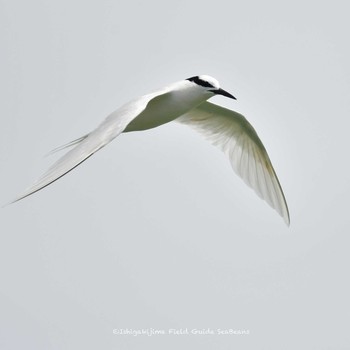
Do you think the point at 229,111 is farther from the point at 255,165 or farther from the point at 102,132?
the point at 102,132

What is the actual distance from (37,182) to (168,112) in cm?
378

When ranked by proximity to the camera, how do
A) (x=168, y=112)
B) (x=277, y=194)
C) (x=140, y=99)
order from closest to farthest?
(x=140, y=99)
(x=168, y=112)
(x=277, y=194)


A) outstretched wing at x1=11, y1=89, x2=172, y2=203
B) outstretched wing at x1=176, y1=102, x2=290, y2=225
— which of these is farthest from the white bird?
outstretched wing at x1=11, y1=89, x2=172, y2=203

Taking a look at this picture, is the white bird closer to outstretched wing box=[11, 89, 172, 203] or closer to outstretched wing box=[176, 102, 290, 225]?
outstretched wing box=[176, 102, 290, 225]

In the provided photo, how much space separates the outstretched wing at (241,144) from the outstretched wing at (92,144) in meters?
4.03

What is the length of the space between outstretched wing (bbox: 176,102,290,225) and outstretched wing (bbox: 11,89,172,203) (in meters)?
4.03

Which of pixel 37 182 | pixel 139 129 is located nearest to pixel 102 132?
pixel 37 182

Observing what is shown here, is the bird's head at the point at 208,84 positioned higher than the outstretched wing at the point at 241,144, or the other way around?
the bird's head at the point at 208,84

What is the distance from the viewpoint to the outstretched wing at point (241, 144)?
14.1 metres

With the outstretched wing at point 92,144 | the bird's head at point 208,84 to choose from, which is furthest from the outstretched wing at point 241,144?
the outstretched wing at point 92,144

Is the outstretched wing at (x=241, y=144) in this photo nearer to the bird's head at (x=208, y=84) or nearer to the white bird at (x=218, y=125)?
the white bird at (x=218, y=125)

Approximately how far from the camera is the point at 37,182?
8234mm

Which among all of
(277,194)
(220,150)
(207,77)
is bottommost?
(277,194)

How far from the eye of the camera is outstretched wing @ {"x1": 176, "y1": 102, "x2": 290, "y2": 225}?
557 inches
